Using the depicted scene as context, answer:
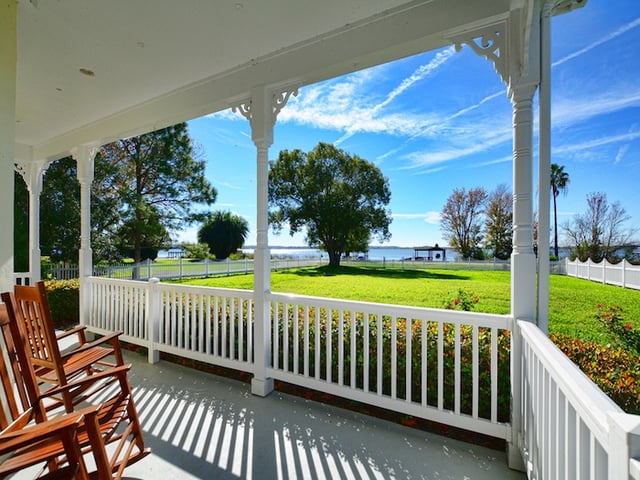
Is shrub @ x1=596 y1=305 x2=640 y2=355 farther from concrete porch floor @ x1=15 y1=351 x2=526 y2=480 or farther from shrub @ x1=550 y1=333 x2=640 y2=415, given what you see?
concrete porch floor @ x1=15 y1=351 x2=526 y2=480

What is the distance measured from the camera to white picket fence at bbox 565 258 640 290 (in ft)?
5.43

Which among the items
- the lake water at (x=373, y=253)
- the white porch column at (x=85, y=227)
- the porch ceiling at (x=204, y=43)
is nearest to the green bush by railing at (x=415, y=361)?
the porch ceiling at (x=204, y=43)

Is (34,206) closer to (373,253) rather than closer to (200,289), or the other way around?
(200,289)

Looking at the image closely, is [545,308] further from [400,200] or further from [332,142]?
[332,142]

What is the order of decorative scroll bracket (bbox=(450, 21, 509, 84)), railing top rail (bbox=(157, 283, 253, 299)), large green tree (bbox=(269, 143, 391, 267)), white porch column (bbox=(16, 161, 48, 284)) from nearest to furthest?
decorative scroll bracket (bbox=(450, 21, 509, 84)) → railing top rail (bbox=(157, 283, 253, 299)) → white porch column (bbox=(16, 161, 48, 284)) → large green tree (bbox=(269, 143, 391, 267))

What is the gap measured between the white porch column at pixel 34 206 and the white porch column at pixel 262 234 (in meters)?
4.81

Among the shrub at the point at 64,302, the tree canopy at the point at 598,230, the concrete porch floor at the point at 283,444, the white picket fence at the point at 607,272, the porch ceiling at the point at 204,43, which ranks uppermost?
the porch ceiling at the point at 204,43

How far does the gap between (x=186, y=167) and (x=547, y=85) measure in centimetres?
1052

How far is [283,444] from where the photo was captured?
6.81 feet

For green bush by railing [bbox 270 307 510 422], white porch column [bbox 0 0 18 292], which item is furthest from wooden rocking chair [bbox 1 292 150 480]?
green bush by railing [bbox 270 307 510 422]

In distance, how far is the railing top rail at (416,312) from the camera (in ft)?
6.49

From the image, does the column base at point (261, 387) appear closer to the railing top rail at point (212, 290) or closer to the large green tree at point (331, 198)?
the railing top rail at point (212, 290)

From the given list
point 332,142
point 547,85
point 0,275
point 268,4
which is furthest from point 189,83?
point 332,142

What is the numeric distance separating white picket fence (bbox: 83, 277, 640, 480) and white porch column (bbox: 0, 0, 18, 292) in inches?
61.4
